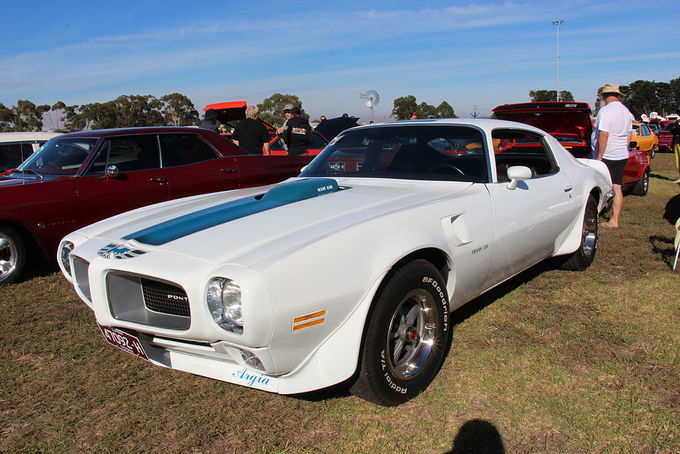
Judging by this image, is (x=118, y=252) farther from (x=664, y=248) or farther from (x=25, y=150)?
(x=25, y=150)

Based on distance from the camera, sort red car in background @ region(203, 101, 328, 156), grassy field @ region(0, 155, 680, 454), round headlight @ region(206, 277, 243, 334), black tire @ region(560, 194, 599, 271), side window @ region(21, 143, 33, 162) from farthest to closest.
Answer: red car in background @ region(203, 101, 328, 156), side window @ region(21, 143, 33, 162), black tire @ region(560, 194, 599, 271), grassy field @ region(0, 155, 680, 454), round headlight @ region(206, 277, 243, 334)

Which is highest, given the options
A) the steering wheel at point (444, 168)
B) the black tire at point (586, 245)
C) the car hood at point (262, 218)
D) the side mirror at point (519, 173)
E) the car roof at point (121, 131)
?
the car roof at point (121, 131)

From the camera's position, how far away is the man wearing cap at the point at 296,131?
903cm

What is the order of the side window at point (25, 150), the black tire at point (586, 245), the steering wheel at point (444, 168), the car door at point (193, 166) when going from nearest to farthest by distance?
the steering wheel at point (444, 168)
the black tire at point (586, 245)
the car door at point (193, 166)
the side window at point (25, 150)

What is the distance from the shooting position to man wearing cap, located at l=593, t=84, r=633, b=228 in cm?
652

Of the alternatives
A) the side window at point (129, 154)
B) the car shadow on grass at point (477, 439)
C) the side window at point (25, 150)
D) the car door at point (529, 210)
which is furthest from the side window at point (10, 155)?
the car shadow on grass at point (477, 439)

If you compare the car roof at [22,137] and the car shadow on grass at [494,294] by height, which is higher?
the car roof at [22,137]

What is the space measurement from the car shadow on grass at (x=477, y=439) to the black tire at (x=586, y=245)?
247 cm

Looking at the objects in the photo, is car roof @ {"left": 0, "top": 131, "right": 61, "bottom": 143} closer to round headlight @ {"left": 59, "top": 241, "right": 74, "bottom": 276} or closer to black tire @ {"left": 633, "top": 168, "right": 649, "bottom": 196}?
round headlight @ {"left": 59, "top": 241, "right": 74, "bottom": 276}

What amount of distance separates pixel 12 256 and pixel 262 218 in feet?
11.4

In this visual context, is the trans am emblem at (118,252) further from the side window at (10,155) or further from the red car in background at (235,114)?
the red car in background at (235,114)

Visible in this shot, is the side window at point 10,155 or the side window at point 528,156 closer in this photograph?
the side window at point 528,156

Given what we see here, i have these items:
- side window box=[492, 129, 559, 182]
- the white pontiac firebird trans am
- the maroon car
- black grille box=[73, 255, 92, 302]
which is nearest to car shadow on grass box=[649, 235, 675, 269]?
side window box=[492, 129, 559, 182]

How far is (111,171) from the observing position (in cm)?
526
